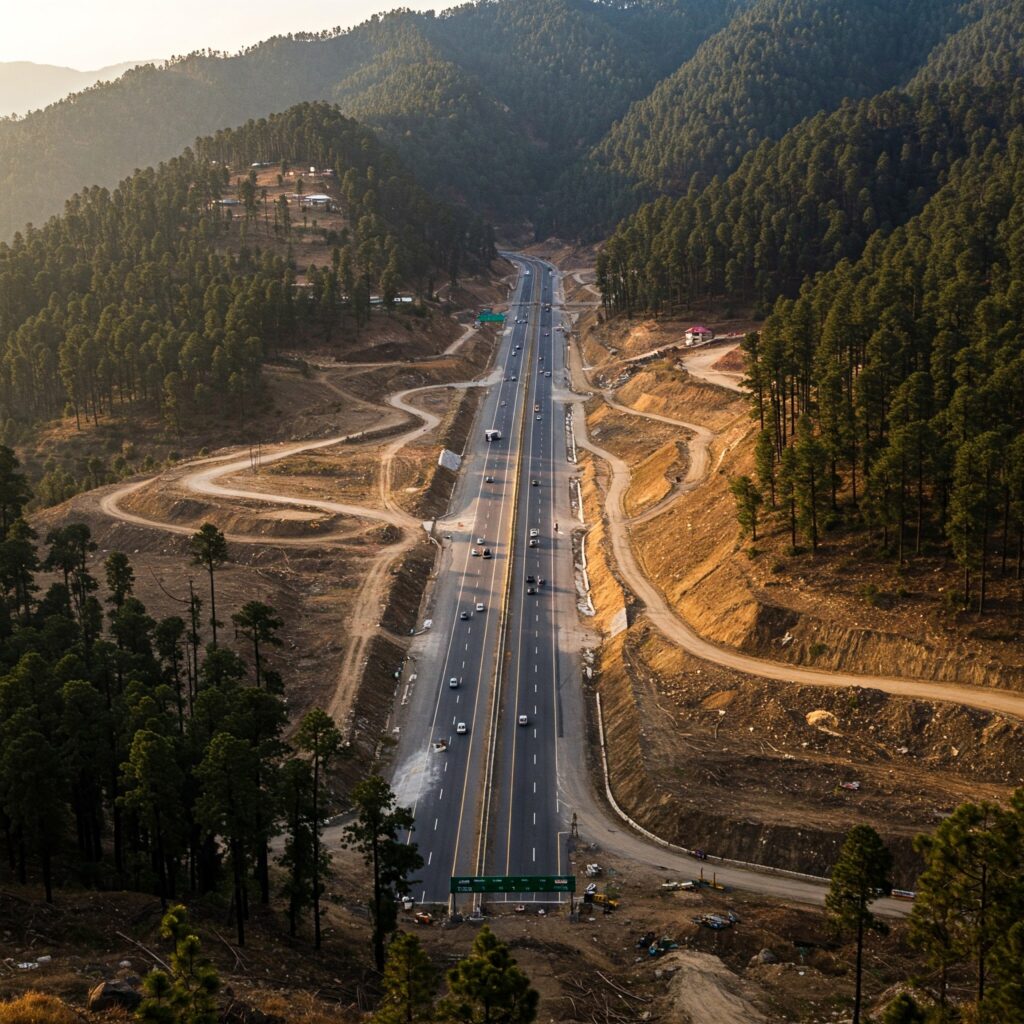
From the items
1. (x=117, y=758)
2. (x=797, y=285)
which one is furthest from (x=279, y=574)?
(x=797, y=285)

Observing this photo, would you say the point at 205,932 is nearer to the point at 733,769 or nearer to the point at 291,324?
the point at 733,769

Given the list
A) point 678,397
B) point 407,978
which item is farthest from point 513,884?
point 678,397

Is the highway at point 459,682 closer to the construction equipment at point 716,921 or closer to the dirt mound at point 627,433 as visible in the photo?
the construction equipment at point 716,921

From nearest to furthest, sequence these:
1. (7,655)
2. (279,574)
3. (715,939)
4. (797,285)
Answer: (715,939) → (7,655) → (279,574) → (797,285)

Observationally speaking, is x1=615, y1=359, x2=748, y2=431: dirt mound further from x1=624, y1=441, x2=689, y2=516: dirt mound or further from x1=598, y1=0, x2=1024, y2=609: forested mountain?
x1=598, y1=0, x2=1024, y2=609: forested mountain

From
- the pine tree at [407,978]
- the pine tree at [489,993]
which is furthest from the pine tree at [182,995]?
the pine tree at [489,993]

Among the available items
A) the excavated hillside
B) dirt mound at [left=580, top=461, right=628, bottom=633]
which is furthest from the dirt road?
the excavated hillside
